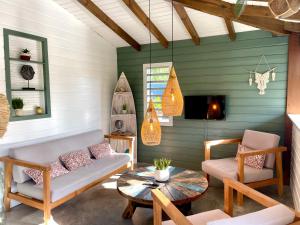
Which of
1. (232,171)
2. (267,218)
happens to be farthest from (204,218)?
(232,171)

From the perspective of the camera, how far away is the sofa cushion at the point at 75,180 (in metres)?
2.73

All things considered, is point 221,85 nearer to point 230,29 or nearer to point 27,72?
point 230,29

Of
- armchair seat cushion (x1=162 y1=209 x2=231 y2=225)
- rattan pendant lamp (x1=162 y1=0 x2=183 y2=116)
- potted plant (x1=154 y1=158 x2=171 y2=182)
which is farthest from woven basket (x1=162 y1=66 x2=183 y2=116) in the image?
armchair seat cushion (x1=162 y1=209 x2=231 y2=225)

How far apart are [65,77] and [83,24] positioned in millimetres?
1080

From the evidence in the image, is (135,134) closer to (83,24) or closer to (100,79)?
(100,79)

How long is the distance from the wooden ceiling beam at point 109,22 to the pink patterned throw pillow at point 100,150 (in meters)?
2.05

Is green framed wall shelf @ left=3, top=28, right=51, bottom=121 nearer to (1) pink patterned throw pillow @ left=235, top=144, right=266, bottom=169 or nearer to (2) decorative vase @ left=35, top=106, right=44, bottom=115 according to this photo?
(2) decorative vase @ left=35, top=106, right=44, bottom=115

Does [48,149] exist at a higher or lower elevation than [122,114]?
lower

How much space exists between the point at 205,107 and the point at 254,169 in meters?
1.35

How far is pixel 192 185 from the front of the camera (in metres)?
2.70

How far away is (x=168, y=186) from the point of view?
105 inches

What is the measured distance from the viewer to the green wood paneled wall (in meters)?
3.79

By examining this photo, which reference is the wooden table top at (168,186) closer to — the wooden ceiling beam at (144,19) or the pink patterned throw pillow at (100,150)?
the pink patterned throw pillow at (100,150)

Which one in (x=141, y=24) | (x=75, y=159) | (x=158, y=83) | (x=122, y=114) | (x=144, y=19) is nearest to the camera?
(x=75, y=159)
